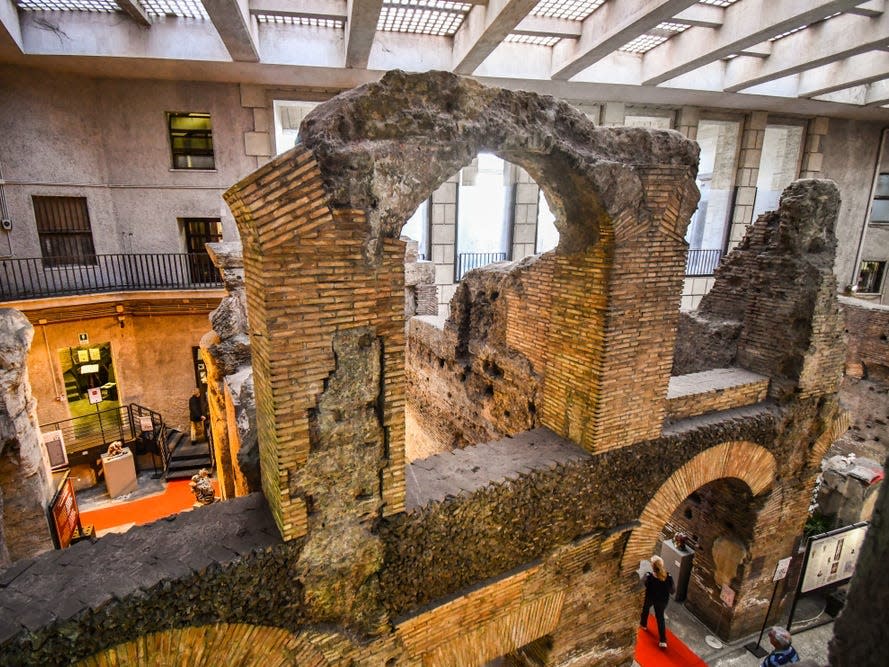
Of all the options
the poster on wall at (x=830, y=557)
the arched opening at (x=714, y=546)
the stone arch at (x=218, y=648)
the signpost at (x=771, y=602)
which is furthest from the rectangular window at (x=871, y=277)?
the stone arch at (x=218, y=648)

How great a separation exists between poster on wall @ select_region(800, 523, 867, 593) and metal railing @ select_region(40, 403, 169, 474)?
12.5 meters

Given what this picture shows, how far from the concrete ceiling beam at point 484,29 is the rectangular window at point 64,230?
385 inches

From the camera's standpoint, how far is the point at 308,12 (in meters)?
8.89

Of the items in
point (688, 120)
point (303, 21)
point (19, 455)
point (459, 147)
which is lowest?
point (19, 455)

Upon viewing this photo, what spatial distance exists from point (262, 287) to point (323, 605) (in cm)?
239

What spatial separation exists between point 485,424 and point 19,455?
6.13 m

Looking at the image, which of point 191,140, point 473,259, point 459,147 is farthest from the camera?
point 473,259

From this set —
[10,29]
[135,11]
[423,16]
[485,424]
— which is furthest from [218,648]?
[10,29]

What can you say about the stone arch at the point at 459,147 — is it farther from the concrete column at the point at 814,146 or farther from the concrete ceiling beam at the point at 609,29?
the concrete column at the point at 814,146

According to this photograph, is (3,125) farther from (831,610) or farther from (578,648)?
(831,610)

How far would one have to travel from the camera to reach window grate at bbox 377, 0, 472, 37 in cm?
912

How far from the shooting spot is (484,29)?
342 inches

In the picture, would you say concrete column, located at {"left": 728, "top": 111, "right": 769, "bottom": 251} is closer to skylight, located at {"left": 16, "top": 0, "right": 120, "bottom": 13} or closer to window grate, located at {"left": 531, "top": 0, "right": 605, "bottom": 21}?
Result: window grate, located at {"left": 531, "top": 0, "right": 605, "bottom": 21}

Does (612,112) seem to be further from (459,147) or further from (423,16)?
(459,147)
